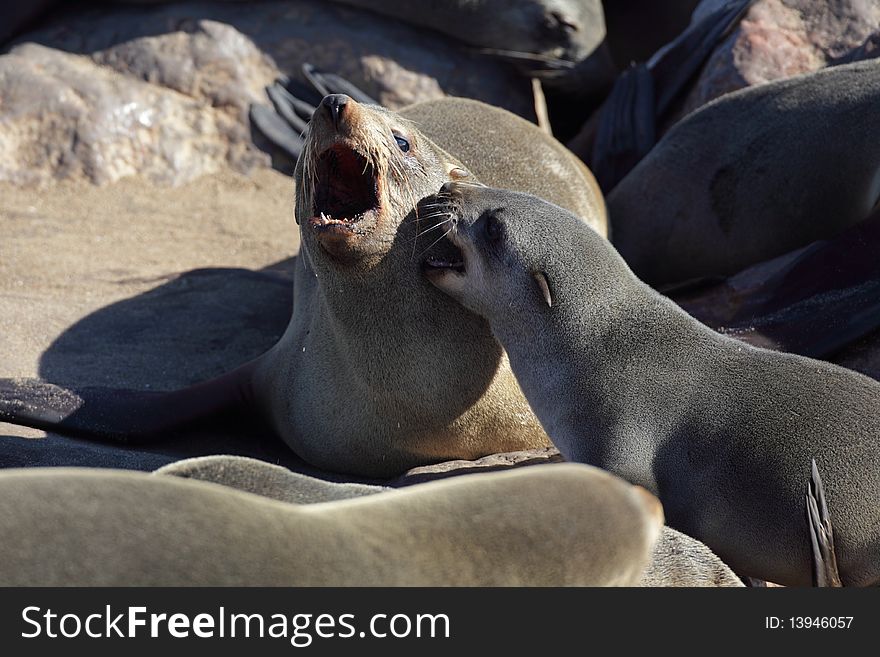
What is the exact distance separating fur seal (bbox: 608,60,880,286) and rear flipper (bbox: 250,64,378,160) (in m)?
2.55

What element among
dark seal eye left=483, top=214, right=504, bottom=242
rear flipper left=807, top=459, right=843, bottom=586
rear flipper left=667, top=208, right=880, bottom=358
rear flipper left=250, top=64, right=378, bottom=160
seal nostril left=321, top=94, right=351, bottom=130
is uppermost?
seal nostril left=321, top=94, right=351, bottom=130

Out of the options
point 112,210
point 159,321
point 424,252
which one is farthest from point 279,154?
point 424,252

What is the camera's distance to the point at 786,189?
5836 millimetres

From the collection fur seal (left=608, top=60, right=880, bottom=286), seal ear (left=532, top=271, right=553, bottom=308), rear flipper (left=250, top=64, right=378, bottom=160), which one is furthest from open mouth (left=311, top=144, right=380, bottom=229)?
rear flipper (left=250, top=64, right=378, bottom=160)

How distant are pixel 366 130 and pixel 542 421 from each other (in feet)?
3.59

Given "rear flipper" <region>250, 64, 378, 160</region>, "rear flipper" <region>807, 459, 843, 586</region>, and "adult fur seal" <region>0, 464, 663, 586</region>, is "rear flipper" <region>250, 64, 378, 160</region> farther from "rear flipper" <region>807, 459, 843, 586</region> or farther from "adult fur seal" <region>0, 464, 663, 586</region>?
"adult fur seal" <region>0, 464, 663, 586</region>

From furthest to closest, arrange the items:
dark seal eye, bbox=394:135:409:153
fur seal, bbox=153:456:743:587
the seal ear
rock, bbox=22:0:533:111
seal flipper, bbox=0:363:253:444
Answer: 1. rock, bbox=22:0:533:111
2. seal flipper, bbox=0:363:253:444
3. dark seal eye, bbox=394:135:409:153
4. the seal ear
5. fur seal, bbox=153:456:743:587

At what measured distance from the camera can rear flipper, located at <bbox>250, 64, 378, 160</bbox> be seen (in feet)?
27.2

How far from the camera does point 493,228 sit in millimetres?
3939

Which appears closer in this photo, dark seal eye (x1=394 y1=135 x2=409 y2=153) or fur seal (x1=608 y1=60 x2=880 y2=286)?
dark seal eye (x1=394 y1=135 x2=409 y2=153)

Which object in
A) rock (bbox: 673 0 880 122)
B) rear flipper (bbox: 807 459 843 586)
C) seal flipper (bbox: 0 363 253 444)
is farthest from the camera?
rock (bbox: 673 0 880 122)

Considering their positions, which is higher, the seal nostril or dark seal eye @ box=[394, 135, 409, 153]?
the seal nostril

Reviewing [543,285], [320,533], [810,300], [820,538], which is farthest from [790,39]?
[320,533]
